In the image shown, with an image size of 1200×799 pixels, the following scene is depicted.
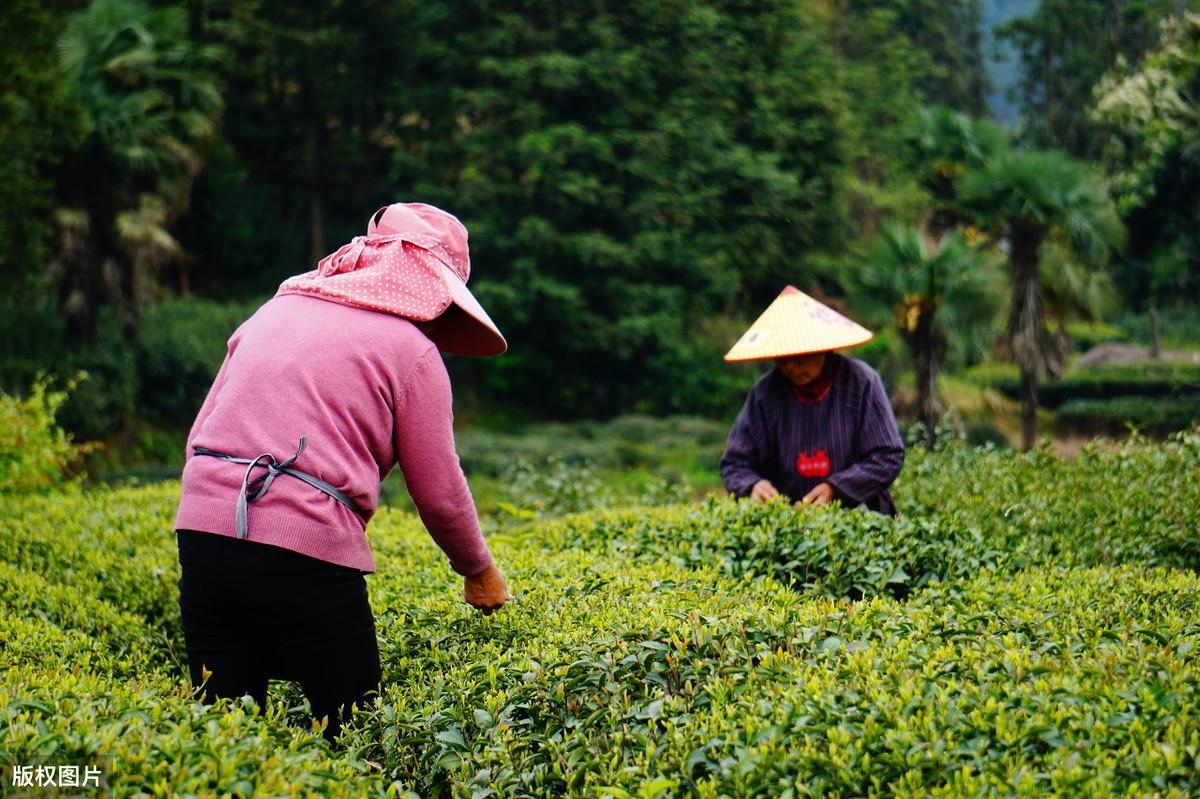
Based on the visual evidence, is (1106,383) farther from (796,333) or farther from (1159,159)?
(796,333)

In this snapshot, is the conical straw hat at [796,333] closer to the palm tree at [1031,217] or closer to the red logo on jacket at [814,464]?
the red logo on jacket at [814,464]

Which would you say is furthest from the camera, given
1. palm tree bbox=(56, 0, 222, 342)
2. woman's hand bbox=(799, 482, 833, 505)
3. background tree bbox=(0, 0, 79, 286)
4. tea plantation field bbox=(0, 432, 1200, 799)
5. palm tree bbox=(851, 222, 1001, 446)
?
palm tree bbox=(56, 0, 222, 342)

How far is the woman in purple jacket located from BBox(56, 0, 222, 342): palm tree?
19.6 meters

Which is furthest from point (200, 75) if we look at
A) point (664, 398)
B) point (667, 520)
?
point (667, 520)

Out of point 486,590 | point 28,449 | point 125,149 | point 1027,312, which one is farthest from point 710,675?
point 125,149

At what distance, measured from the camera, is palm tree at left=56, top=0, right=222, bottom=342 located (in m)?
22.9

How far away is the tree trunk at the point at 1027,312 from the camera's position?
21812mm

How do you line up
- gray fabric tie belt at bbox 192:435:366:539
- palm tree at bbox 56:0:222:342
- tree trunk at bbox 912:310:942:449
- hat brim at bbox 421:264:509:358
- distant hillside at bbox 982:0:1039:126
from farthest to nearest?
distant hillside at bbox 982:0:1039:126, palm tree at bbox 56:0:222:342, tree trunk at bbox 912:310:942:449, hat brim at bbox 421:264:509:358, gray fabric tie belt at bbox 192:435:366:539

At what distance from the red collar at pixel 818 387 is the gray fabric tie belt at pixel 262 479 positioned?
2933mm

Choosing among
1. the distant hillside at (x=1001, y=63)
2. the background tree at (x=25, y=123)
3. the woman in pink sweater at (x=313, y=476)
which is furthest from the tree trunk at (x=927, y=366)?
the distant hillside at (x=1001, y=63)

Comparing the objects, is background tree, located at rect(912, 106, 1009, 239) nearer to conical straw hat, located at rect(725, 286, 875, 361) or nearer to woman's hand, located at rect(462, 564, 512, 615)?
conical straw hat, located at rect(725, 286, 875, 361)

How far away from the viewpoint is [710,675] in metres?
3.16

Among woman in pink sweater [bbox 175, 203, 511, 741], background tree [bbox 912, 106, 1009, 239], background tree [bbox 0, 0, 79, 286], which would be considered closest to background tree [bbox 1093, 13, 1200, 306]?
background tree [bbox 912, 106, 1009, 239]

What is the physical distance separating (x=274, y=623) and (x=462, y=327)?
3.45ft
